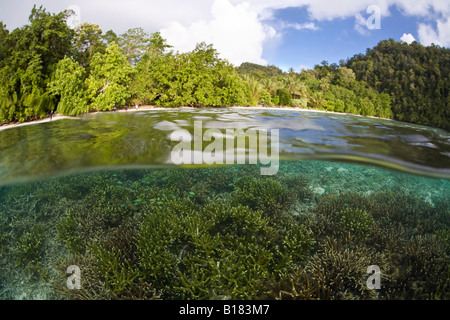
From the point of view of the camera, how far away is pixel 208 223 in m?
6.94

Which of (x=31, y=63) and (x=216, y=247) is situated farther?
(x=31, y=63)

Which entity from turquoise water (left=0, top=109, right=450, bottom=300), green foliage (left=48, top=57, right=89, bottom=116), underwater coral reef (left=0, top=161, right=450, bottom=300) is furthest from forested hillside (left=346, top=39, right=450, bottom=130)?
green foliage (left=48, top=57, right=89, bottom=116)

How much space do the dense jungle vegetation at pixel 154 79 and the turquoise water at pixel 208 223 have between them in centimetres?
136

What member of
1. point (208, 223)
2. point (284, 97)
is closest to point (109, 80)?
point (208, 223)

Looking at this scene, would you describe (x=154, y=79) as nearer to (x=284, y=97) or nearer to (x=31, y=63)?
(x=31, y=63)

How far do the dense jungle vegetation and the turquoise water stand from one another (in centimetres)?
136

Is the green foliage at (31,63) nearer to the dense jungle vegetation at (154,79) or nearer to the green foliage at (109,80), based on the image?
the dense jungle vegetation at (154,79)

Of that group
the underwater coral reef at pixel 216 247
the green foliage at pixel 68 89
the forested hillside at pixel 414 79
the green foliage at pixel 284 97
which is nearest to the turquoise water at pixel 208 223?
the underwater coral reef at pixel 216 247

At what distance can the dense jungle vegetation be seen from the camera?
9461mm

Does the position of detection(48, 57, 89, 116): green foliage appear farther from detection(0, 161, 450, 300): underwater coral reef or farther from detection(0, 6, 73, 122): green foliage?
detection(0, 161, 450, 300): underwater coral reef

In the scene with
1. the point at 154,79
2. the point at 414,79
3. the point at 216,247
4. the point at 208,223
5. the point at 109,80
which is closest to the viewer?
the point at 216,247

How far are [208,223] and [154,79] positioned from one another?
36.5 ft
